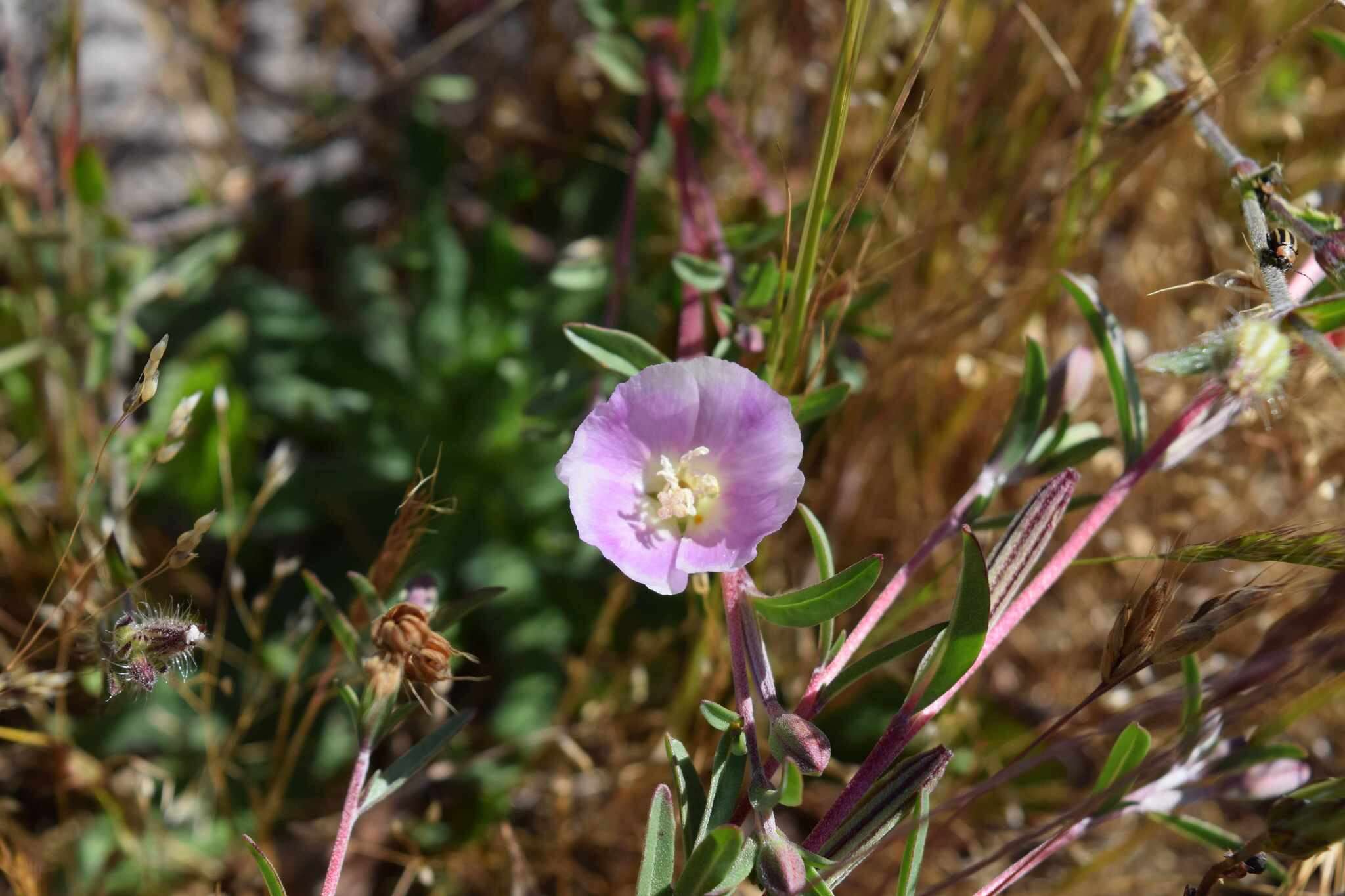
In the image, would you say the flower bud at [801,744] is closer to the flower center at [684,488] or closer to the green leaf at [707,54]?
the flower center at [684,488]

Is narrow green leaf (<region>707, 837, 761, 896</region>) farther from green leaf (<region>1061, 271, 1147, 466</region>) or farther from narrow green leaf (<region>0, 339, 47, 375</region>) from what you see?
narrow green leaf (<region>0, 339, 47, 375</region>)

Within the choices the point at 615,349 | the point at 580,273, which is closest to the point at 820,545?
the point at 615,349

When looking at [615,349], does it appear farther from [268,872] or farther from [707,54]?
[707,54]

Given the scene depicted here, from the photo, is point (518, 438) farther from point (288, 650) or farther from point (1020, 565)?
point (1020, 565)

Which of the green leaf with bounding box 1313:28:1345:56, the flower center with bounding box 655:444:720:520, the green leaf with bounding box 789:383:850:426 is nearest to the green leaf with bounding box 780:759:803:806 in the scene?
the flower center with bounding box 655:444:720:520

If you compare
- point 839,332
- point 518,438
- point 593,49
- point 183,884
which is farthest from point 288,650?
point 593,49

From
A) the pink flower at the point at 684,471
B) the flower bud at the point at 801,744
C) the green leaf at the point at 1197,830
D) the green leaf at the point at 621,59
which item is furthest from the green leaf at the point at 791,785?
the green leaf at the point at 621,59

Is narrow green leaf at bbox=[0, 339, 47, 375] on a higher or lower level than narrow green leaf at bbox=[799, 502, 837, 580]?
lower
